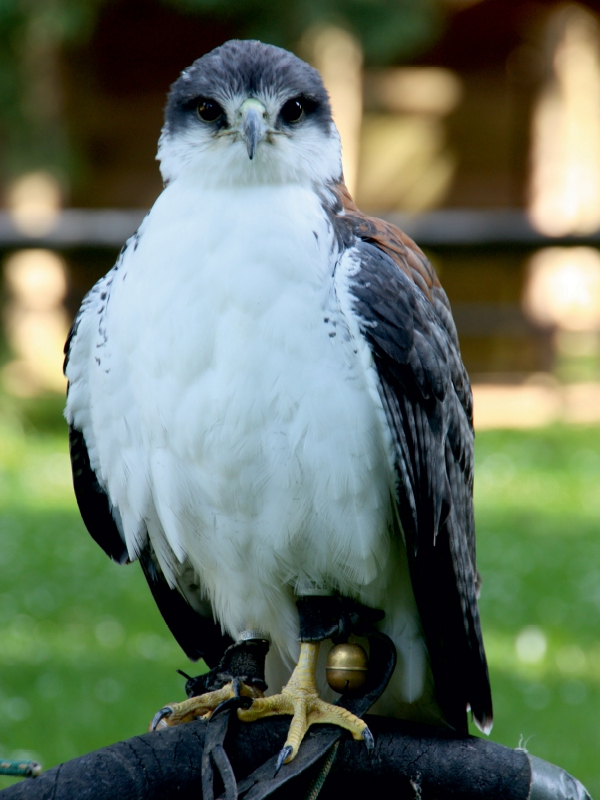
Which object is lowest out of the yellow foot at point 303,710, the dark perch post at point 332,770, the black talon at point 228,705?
the dark perch post at point 332,770

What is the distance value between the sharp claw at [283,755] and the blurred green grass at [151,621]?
6.38ft

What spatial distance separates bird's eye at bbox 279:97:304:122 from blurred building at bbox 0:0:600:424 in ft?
28.4

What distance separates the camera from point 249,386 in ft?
6.73

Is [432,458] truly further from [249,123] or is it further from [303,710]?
[249,123]

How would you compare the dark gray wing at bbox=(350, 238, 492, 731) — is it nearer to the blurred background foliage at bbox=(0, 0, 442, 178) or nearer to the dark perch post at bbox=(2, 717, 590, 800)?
the dark perch post at bbox=(2, 717, 590, 800)

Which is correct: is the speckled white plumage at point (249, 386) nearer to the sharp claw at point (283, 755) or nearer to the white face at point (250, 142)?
the white face at point (250, 142)

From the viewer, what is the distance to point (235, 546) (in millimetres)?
2246

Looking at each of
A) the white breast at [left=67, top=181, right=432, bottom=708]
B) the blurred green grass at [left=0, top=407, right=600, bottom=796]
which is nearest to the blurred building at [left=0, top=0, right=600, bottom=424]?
the blurred green grass at [left=0, top=407, right=600, bottom=796]

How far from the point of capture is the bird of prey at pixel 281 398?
2066 millimetres

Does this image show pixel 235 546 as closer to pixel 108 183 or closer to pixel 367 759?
pixel 367 759

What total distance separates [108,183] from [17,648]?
762 cm

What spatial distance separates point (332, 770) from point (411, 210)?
10.5 m

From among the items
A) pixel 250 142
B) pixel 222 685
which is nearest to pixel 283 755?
pixel 222 685

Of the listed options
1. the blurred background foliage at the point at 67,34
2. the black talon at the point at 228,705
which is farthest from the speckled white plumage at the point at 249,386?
the blurred background foliage at the point at 67,34
